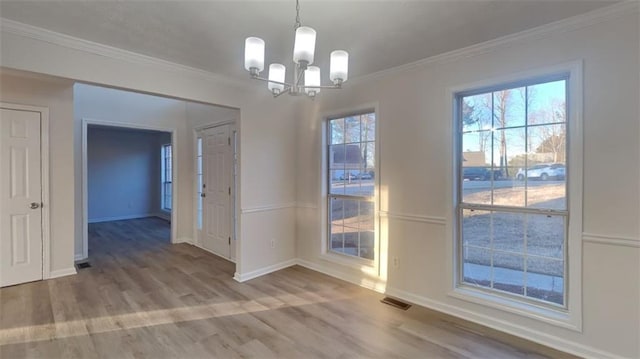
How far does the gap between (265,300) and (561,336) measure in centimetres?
261

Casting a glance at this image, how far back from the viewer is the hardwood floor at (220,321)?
7.50 ft

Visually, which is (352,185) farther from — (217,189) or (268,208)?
(217,189)

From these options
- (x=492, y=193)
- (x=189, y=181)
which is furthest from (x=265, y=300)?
(x=189, y=181)

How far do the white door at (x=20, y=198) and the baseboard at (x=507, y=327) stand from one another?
14.2 feet

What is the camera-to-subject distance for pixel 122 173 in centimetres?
796

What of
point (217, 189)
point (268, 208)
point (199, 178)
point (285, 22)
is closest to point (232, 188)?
point (217, 189)

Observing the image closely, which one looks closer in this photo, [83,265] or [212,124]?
[83,265]

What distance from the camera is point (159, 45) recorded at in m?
2.64

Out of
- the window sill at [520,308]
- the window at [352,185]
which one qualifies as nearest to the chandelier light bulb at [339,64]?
the window at [352,185]

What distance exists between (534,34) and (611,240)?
1.67 m

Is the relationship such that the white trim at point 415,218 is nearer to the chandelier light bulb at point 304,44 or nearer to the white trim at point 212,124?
the chandelier light bulb at point 304,44

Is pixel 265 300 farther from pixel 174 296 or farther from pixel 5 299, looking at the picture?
pixel 5 299

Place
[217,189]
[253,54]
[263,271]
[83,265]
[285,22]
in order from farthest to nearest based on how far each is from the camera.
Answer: [217,189] → [83,265] → [263,271] → [285,22] → [253,54]

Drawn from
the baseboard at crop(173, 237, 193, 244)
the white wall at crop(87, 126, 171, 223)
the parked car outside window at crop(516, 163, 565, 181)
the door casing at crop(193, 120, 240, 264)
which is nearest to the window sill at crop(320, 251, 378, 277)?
the door casing at crop(193, 120, 240, 264)
